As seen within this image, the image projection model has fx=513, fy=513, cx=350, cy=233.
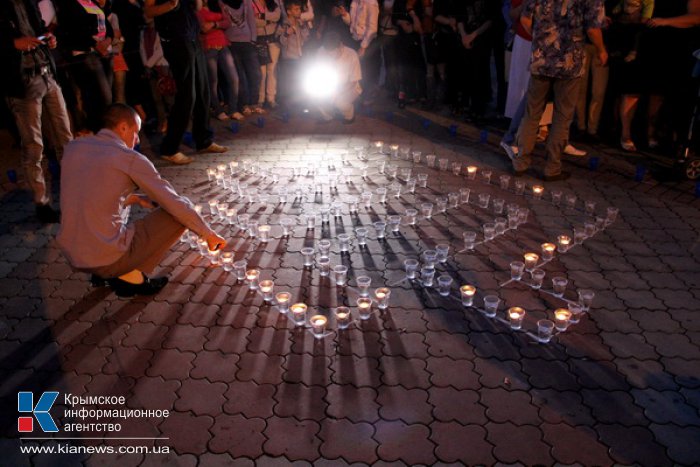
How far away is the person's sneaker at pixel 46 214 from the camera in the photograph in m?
5.57

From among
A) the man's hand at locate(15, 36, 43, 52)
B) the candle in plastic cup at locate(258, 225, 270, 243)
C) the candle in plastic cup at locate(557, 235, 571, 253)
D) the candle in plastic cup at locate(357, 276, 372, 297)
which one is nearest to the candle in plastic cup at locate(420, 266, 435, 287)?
the candle in plastic cup at locate(357, 276, 372, 297)

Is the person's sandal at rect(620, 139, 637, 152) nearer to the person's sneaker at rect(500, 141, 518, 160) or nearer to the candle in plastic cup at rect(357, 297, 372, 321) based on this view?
the person's sneaker at rect(500, 141, 518, 160)

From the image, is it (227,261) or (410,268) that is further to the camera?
(227,261)

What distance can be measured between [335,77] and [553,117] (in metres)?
4.11

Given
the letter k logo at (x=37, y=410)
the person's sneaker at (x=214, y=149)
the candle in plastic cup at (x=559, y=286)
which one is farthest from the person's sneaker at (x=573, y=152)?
the letter k logo at (x=37, y=410)

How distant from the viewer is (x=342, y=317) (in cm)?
379

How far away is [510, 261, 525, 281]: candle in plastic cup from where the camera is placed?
436cm

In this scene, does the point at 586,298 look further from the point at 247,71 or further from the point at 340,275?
the point at 247,71

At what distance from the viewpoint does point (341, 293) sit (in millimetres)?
4262

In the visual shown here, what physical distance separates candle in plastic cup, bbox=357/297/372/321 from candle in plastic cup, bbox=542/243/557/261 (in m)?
1.84

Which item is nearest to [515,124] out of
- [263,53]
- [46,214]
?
[263,53]

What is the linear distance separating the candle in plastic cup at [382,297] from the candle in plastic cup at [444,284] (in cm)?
48

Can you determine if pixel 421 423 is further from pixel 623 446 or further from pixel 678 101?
pixel 678 101

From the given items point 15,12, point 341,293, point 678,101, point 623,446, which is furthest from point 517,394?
point 678,101
